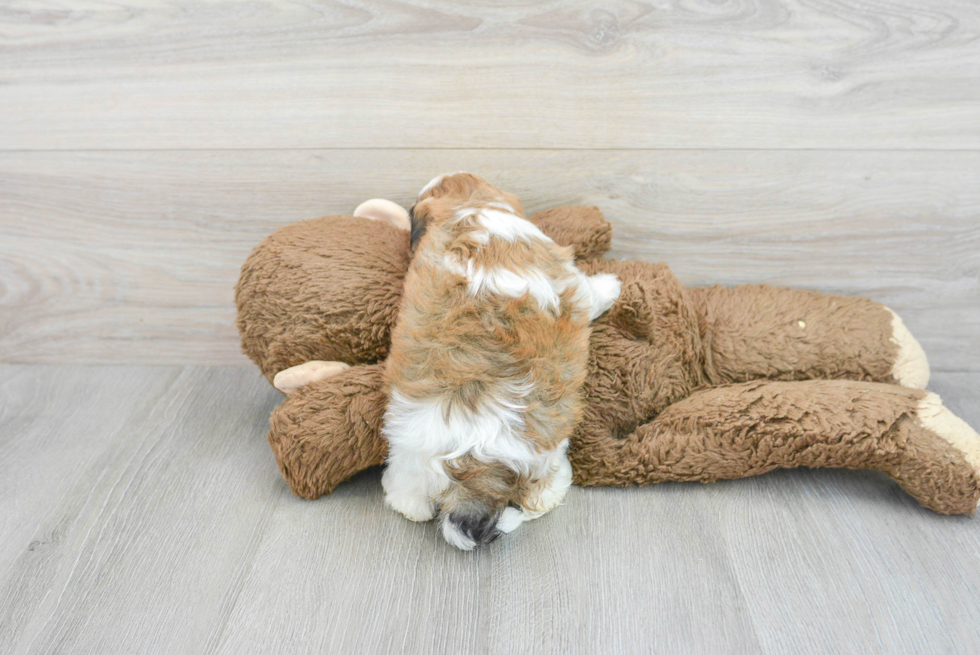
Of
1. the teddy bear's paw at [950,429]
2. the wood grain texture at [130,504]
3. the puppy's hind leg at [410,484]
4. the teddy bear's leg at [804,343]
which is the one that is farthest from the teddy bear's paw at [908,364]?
the wood grain texture at [130,504]

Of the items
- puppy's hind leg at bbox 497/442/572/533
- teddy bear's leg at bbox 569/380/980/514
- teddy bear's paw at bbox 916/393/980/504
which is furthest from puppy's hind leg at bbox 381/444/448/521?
teddy bear's paw at bbox 916/393/980/504

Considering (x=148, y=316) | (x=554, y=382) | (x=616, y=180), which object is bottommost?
(x=148, y=316)

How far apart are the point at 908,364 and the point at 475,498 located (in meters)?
0.77

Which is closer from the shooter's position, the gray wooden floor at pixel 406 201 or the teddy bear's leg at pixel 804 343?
the gray wooden floor at pixel 406 201

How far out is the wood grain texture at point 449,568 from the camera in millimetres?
797

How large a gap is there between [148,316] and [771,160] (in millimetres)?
1208

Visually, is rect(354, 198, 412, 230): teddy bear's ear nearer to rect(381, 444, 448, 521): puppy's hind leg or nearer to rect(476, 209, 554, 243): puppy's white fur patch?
rect(476, 209, 554, 243): puppy's white fur patch

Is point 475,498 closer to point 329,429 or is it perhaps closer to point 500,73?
point 329,429

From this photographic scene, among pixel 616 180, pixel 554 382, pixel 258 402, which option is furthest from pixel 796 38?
pixel 258 402

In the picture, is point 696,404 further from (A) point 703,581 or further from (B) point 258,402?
(B) point 258,402

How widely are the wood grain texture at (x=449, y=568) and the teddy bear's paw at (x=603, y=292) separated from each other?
0.28 m

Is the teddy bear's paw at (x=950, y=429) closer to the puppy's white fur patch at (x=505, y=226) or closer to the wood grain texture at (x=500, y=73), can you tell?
the wood grain texture at (x=500, y=73)

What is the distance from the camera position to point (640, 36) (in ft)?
3.49

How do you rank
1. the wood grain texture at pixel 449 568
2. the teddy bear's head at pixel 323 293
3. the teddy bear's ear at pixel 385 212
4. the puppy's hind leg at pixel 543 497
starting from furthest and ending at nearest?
the teddy bear's ear at pixel 385 212
the teddy bear's head at pixel 323 293
the puppy's hind leg at pixel 543 497
the wood grain texture at pixel 449 568
